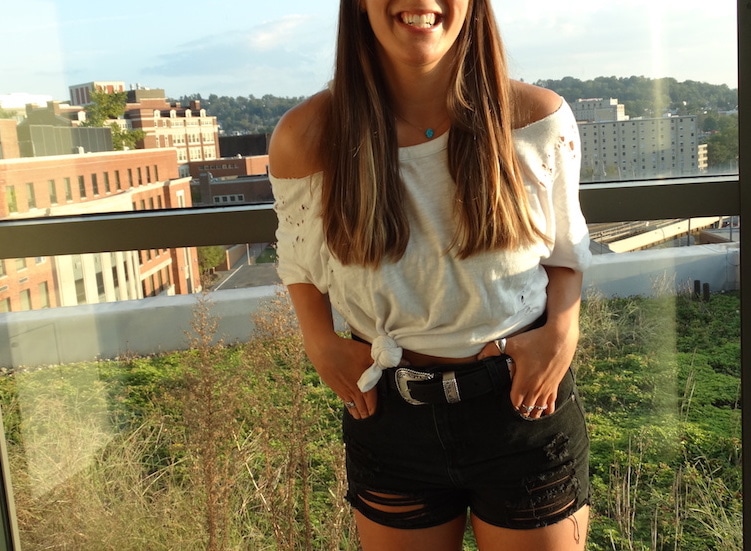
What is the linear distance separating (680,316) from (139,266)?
1394mm

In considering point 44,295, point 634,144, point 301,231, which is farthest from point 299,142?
point 44,295

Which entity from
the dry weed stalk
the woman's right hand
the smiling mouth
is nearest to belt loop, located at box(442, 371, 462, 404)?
the woman's right hand

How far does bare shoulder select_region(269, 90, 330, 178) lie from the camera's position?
4.83 ft

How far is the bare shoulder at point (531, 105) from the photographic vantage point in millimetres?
1443

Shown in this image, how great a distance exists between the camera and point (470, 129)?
4.59ft

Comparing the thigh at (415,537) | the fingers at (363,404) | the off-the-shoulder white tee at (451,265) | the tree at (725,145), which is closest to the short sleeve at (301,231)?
the off-the-shoulder white tee at (451,265)

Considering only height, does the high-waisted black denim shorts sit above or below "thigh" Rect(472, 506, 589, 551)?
above

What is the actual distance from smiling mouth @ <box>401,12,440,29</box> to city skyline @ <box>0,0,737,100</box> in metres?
0.61

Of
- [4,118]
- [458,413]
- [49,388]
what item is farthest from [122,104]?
[458,413]

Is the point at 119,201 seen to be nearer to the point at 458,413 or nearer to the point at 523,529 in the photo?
the point at 458,413

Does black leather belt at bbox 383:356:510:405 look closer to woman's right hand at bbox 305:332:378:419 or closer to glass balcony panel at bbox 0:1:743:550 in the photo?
woman's right hand at bbox 305:332:378:419

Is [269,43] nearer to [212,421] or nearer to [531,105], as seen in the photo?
[531,105]

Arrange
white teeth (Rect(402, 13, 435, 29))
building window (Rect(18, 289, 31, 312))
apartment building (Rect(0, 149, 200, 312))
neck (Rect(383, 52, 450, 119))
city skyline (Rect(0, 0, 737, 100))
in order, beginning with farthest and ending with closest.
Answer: building window (Rect(18, 289, 31, 312)) → apartment building (Rect(0, 149, 200, 312)) → city skyline (Rect(0, 0, 737, 100)) → neck (Rect(383, 52, 450, 119)) → white teeth (Rect(402, 13, 435, 29))

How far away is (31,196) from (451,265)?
1.22 metres
